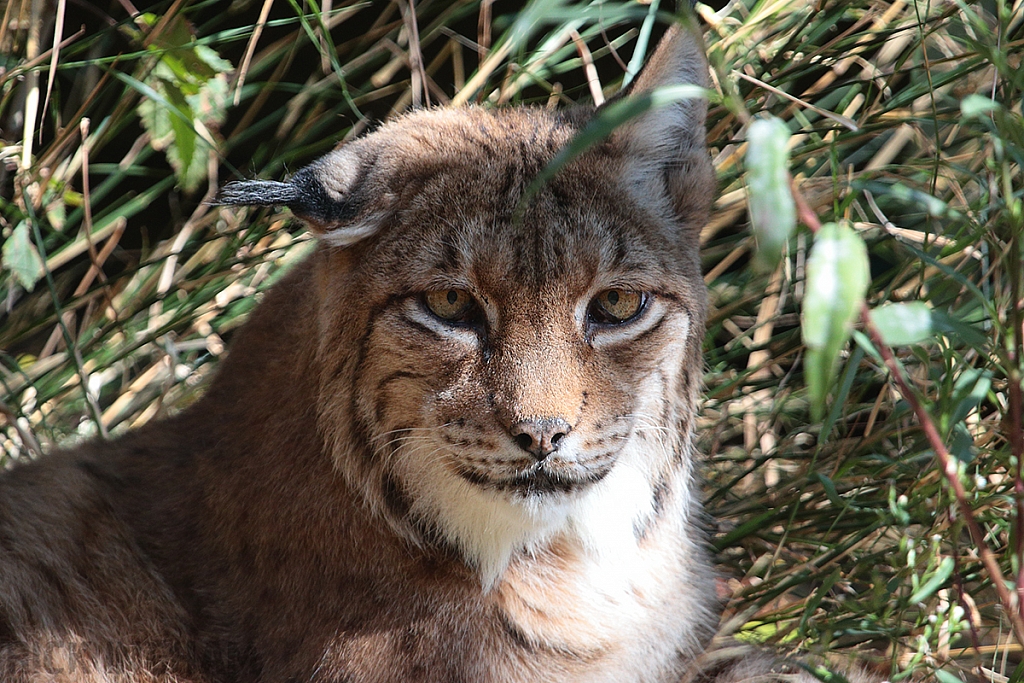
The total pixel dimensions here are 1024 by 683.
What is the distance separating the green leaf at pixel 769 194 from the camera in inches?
55.8

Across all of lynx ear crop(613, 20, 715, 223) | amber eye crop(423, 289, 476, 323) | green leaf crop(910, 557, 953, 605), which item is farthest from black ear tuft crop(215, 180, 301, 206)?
green leaf crop(910, 557, 953, 605)

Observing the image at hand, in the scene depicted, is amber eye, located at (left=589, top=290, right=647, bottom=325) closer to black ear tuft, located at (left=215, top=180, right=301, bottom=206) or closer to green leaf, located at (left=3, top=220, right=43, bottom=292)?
black ear tuft, located at (left=215, top=180, right=301, bottom=206)

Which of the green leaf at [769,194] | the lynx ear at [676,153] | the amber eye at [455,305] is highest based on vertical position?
the green leaf at [769,194]

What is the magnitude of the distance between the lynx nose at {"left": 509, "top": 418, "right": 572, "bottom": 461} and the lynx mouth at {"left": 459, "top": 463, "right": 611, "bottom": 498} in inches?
2.7

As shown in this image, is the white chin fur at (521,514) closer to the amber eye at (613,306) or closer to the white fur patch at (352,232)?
the amber eye at (613,306)

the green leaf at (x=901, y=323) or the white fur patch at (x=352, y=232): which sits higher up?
the green leaf at (x=901, y=323)

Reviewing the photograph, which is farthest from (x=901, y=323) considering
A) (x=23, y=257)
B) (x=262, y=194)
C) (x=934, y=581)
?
(x=23, y=257)

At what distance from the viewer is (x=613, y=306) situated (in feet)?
8.48

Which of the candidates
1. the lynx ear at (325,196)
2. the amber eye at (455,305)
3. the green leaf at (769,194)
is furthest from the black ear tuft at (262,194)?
the green leaf at (769,194)

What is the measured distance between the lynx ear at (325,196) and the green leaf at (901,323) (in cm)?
134

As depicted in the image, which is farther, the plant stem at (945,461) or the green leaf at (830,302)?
the plant stem at (945,461)

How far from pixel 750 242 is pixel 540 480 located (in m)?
1.85

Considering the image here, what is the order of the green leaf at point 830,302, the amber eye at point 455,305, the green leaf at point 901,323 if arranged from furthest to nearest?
the amber eye at point 455,305
the green leaf at point 901,323
the green leaf at point 830,302

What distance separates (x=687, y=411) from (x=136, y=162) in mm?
3020
